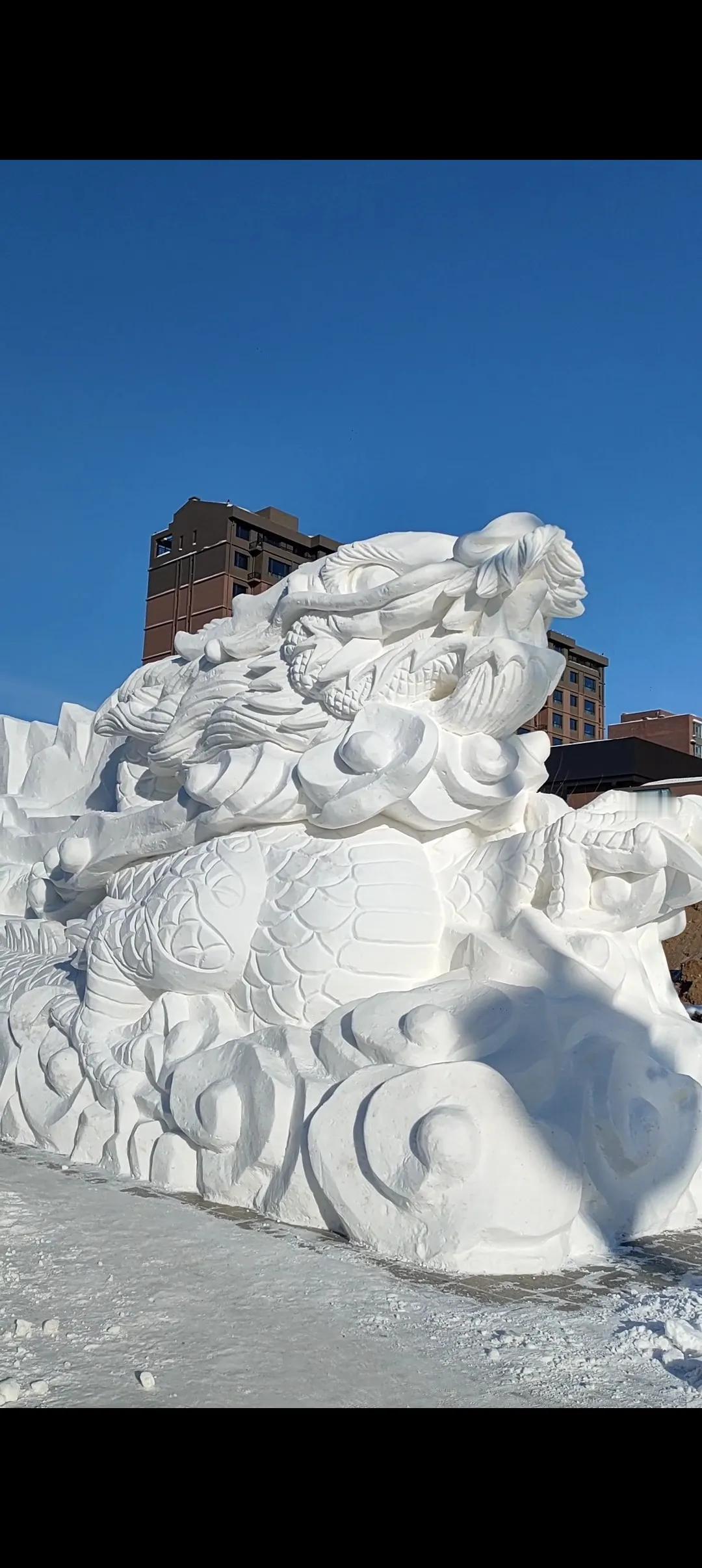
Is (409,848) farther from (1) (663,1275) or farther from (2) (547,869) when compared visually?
(1) (663,1275)

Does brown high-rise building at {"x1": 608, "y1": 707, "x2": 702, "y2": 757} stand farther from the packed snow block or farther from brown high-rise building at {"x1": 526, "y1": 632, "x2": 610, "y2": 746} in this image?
the packed snow block

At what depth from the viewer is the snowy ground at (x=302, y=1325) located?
2.05 meters

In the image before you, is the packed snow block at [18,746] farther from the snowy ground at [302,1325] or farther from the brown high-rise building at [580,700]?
the brown high-rise building at [580,700]

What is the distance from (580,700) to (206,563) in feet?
57.9

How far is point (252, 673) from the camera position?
4715 mm

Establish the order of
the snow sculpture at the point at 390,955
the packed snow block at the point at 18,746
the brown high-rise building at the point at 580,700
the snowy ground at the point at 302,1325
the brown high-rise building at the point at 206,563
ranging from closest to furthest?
the snowy ground at the point at 302,1325 < the snow sculpture at the point at 390,955 < the packed snow block at the point at 18,746 < the brown high-rise building at the point at 206,563 < the brown high-rise building at the point at 580,700

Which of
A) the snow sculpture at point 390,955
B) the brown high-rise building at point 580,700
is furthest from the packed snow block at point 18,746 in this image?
the brown high-rise building at point 580,700

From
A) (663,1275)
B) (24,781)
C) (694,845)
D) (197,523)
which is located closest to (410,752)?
(694,845)

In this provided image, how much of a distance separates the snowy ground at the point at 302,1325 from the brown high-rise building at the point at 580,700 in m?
34.7

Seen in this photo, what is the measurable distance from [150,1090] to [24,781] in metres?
3.88

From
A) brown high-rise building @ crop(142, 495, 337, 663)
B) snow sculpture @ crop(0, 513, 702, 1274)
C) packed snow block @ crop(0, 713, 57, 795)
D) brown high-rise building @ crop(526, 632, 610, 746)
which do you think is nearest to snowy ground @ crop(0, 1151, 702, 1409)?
snow sculpture @ crop(0, 513, 702, 1274)

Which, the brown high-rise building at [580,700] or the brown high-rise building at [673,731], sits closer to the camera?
the brown high-rise building at [673,731]

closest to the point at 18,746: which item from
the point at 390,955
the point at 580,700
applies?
the point at 390,955

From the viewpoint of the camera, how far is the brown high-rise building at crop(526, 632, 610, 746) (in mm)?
38062
